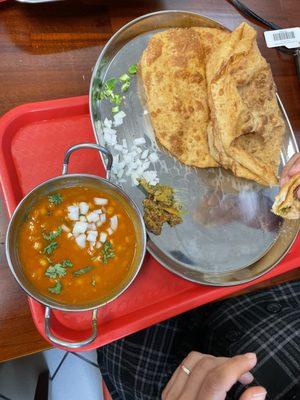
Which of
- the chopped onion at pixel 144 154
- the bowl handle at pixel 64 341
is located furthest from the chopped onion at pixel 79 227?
the chopped onion at pixel 144 154

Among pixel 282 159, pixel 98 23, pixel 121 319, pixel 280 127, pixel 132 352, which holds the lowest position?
pixel 132 352

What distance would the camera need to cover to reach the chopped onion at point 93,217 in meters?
1.22

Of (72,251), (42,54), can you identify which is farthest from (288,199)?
(42,54)

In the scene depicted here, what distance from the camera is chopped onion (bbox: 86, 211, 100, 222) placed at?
1.22 metres

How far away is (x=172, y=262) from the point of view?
141 centimetres

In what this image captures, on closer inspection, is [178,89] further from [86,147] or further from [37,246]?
[37,246]

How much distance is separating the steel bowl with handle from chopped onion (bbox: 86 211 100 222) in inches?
2.9

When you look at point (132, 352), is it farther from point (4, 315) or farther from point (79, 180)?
point (79, 180)

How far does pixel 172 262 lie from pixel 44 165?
537 millimetres

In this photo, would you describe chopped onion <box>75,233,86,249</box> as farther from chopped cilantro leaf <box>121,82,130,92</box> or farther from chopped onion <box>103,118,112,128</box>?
chopped cilantro leaf <box>121,82,130,92</box>

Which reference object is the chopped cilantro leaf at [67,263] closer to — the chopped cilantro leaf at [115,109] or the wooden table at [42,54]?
the wooden table at [42,54]

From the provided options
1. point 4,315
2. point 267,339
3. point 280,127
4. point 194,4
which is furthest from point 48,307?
point 194,4

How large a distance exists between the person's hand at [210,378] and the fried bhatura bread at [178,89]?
66 cm

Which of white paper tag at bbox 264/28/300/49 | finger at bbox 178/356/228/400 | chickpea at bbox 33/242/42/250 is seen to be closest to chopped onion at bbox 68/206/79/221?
chickpea at bbox 33/242/42/250
